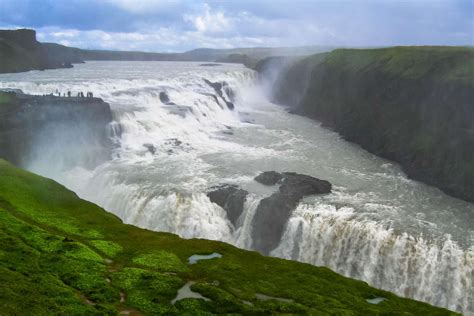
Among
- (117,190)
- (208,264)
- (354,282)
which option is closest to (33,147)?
(117,190)

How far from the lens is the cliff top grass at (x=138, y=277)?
18109 millimetres

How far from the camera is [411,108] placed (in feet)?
188

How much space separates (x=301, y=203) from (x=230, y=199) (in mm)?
5971

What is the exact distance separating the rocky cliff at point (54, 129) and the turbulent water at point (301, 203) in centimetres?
88

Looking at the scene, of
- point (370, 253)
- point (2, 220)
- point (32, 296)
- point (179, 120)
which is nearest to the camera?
point (32, 296)

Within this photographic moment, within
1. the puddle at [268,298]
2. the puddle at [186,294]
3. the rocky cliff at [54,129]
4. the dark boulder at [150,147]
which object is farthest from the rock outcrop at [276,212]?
the rocky cliff at [54,129]

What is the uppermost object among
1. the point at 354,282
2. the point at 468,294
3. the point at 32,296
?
the point at 32,296

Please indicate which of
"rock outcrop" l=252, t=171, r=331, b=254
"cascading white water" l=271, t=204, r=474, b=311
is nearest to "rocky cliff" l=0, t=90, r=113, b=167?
"rock outcrop" l=252, t=171, r=331, b=254

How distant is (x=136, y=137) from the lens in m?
57.3

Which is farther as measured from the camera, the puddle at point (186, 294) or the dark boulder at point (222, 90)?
the dark boulder at point (222, 90)

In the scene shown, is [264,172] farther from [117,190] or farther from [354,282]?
[354,282]

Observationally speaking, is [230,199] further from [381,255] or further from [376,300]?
[376,300]

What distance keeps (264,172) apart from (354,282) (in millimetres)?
23037

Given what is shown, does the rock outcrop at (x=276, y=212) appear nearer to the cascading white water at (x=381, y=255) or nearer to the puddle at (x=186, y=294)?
the cascading white water at (x=381, y=255)
